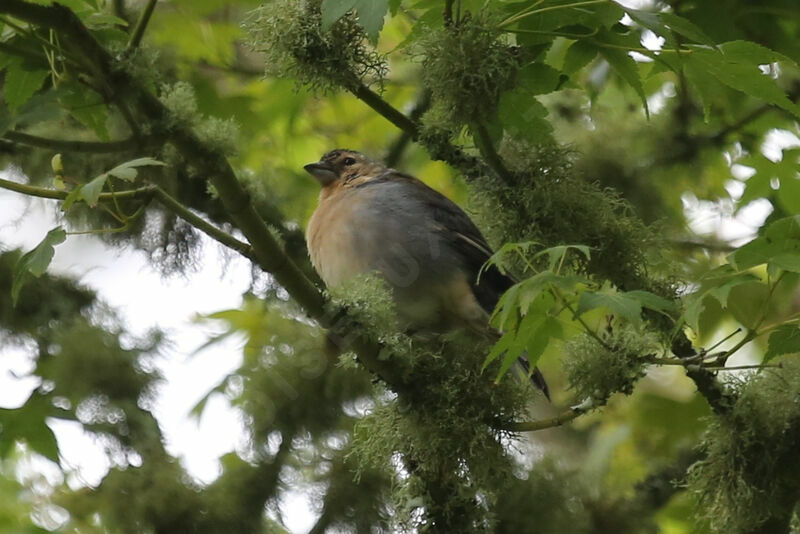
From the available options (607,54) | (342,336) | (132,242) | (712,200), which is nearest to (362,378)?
(132,242)

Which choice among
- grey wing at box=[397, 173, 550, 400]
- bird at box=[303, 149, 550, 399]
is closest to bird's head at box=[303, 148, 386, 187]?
bird at box=[303, 149, 550, 399]

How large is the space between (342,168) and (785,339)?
2.22 meters

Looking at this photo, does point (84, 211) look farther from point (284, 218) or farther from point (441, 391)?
point (441, 391)

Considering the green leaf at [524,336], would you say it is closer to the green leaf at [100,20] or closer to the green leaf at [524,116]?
the green leaf at [524,116]

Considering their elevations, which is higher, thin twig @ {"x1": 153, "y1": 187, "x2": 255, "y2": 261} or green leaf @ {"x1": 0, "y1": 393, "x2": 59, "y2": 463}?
thin twig @ {"x1": 153, "y1": 187, "x2": 255, "y2": 261}

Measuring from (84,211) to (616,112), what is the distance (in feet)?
8.55

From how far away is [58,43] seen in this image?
3.07 m

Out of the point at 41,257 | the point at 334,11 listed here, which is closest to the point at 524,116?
the point at 334,11

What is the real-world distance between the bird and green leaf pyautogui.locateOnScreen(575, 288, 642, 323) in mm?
1090

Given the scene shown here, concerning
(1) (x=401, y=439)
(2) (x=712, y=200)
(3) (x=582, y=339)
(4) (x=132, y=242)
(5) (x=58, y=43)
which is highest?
(5) (x=58, y=43)

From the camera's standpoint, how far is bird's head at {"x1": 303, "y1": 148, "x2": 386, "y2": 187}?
14.8 feet

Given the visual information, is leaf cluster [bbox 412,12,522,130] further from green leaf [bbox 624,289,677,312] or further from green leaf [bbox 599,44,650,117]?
green leaf [bbox 624,289,677,312]

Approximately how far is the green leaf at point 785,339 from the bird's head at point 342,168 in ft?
6.68

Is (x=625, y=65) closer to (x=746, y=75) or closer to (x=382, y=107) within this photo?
(x=746, y=75)
